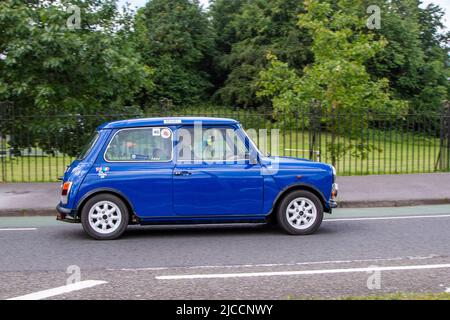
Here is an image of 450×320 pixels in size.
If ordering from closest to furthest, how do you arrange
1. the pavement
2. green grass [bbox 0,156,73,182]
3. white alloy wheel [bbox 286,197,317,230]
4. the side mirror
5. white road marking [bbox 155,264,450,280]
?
white road marking [bbox 155,264,450,280] → the side mirror → white alloy wheel [bbox 286,197,317,230] → the pavement → green grass [bbox 0,156,73,182]

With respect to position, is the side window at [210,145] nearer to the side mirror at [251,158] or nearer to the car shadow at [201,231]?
the side mirror at [251,158]

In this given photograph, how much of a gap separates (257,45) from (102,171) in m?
48.9

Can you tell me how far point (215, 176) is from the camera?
357 inches

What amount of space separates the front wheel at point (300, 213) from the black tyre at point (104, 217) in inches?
87.4

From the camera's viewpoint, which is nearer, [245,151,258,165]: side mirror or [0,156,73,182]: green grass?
[245,151,258,165]: side mirror

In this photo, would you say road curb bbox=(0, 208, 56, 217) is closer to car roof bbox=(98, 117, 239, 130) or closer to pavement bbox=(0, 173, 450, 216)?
pavement bbox=(0, 173, 450, 216)

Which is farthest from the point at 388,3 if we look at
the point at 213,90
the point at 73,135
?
the point at 73,135

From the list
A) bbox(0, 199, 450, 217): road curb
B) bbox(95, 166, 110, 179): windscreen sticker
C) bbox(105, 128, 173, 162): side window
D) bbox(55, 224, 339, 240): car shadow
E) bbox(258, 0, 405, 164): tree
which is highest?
bbox(258, 0, 405, 164): tree

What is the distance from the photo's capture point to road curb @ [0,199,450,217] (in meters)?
11.8

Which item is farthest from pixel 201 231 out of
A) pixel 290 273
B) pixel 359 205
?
pixel 359 205

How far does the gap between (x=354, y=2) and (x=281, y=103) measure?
17.2ft

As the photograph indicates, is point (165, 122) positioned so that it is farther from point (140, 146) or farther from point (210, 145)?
point (210, 145)

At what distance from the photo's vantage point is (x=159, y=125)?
925cm

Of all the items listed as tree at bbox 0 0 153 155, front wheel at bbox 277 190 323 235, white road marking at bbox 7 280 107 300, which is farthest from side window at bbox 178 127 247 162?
tree at bbox 0 0 153 155
